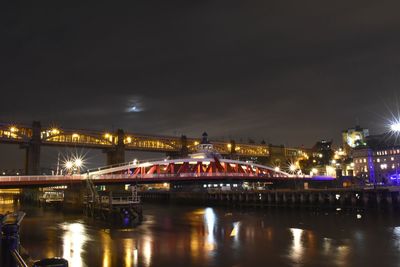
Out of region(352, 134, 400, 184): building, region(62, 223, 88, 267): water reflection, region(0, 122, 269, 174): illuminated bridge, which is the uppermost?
region(0, 122, 269, 174): illuminated bridge

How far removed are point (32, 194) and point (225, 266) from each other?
9284 cm

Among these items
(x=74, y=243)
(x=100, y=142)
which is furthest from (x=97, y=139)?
(x=74, y=243)

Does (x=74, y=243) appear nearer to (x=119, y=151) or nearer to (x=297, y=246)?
(x=297, y=246)

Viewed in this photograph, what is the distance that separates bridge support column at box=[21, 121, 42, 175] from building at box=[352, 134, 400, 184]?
11798 centimetres

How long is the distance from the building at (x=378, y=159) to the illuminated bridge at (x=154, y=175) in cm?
5119

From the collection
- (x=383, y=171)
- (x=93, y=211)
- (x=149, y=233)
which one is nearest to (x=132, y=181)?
(x=93, y=211)

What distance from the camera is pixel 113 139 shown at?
414 ft

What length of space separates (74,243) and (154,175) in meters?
44.7

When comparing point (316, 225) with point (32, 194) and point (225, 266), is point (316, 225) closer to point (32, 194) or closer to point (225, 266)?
point (225, 266)

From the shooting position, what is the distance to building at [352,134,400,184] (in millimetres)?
140875

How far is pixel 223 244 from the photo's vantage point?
114 ft

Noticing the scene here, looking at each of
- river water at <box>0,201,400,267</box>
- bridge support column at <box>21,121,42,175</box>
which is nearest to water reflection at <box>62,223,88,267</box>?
river water at <box>0,201,400,267</box>

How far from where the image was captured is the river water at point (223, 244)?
27.2 metres

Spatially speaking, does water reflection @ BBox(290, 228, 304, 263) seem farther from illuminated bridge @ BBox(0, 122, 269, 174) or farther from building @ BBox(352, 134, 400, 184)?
building @ BBox(352, 134, 400, 184)
